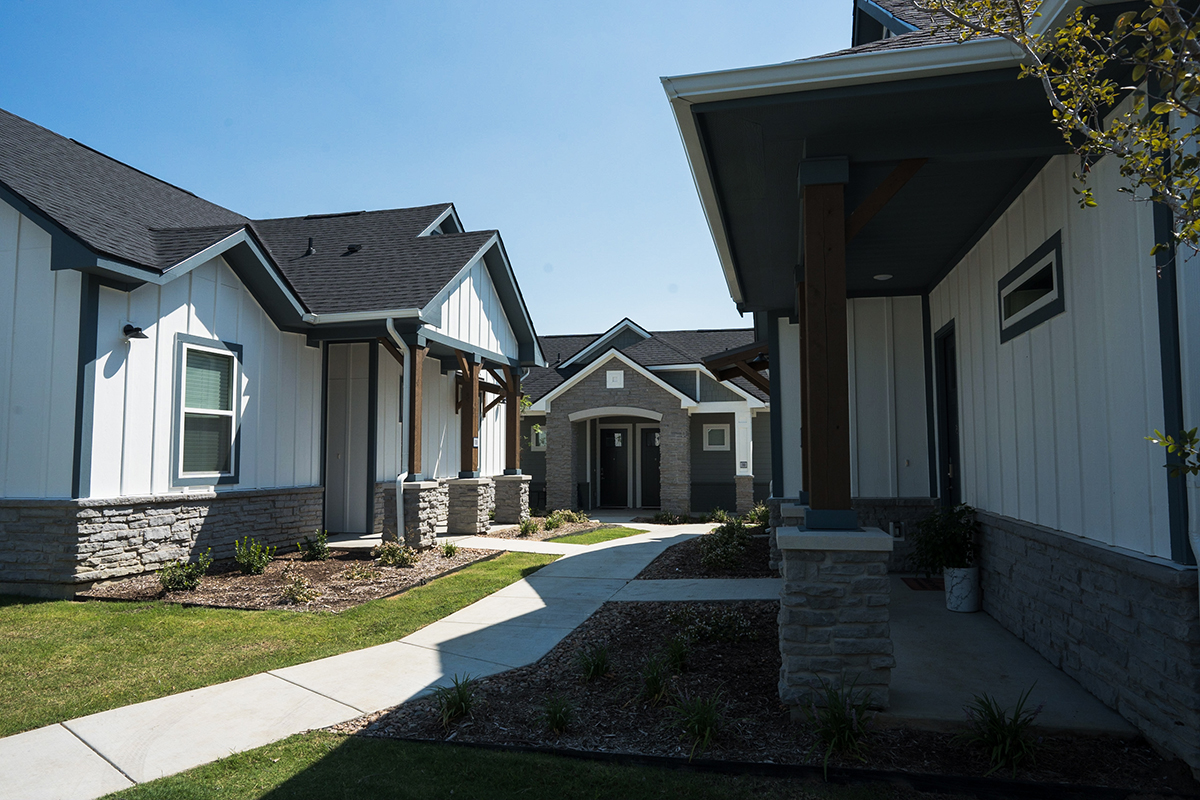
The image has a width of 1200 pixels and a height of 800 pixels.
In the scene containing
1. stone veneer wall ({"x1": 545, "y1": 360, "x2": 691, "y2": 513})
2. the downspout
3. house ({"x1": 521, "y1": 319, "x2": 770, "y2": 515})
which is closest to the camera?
the downspout

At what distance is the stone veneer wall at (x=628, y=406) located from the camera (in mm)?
17859

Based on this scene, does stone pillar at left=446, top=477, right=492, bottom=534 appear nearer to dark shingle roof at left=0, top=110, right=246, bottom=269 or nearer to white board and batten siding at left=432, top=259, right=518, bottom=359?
white board and batten siding at left=432, top=259, right=518, bottom=359

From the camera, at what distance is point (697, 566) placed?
30.9 feet

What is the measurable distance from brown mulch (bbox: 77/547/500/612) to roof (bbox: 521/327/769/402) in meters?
9.78

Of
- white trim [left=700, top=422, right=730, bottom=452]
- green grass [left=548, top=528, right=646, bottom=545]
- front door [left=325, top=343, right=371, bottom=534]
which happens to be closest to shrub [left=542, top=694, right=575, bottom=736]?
green grass [left=548, top=528, right=646, bottom=545]

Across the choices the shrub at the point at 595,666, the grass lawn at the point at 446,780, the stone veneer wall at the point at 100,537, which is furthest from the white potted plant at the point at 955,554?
the stone veneer wall at the point at 100,537

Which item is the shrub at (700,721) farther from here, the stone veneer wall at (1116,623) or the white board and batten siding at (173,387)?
the white board and batten siding at (173,387)

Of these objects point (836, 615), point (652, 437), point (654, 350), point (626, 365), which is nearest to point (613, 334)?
point (654, 350)

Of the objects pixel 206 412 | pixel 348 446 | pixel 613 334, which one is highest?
pixel 613 334

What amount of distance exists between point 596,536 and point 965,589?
774 cm

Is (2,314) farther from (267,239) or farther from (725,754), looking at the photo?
(725,754)

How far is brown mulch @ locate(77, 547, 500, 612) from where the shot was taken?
7848 mm

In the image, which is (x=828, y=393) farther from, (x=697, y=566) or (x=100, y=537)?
(x=100, y=537)

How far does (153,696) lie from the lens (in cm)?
493
